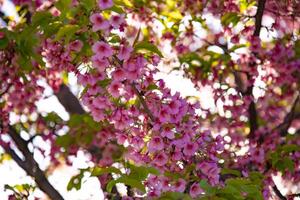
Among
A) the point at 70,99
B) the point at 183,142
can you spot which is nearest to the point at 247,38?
the point at 70,99

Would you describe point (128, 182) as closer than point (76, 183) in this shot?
Yes

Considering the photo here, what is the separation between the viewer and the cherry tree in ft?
10.5

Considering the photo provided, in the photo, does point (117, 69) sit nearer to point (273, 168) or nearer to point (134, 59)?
point (134, 59)

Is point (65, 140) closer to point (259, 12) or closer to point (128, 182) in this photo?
point (259, 12)

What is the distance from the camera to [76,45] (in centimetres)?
342

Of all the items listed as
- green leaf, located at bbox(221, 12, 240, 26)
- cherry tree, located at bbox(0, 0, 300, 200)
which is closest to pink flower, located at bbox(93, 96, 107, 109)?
cherry tree, located at bbox(0, 0, 300, 200)

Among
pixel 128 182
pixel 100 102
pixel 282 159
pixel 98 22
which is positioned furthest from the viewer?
pixel 282 159

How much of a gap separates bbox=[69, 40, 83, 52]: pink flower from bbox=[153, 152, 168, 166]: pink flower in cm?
78

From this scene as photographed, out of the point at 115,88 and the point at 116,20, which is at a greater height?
the point at 116,20

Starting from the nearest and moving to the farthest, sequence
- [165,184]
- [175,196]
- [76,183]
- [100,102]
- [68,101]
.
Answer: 1. [175,196]
2. [165,184]
3. [100,102]
4. [76,183]
5. [68,101]

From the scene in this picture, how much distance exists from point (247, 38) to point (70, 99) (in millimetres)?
2206

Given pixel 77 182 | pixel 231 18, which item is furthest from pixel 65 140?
pixel 231 18

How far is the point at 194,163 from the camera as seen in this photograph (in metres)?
3.36

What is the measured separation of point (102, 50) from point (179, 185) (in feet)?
2.70
